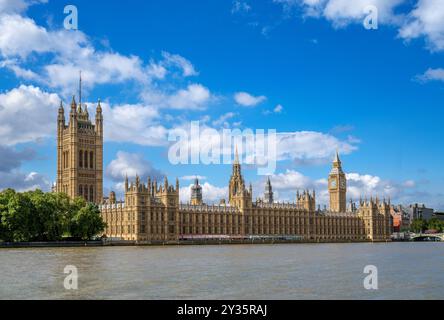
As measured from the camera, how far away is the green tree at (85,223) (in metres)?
101

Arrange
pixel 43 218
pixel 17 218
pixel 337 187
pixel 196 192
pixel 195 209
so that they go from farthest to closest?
pixel 337 187
pixel 196 192
pixel 195 209
pixel 43 218
pixel 17 218

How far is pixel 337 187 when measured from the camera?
632 ft

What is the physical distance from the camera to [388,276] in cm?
4706

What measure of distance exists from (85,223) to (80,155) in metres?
58.7

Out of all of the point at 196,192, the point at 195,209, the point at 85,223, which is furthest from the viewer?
the point at 196,192

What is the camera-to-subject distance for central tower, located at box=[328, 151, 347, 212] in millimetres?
192625

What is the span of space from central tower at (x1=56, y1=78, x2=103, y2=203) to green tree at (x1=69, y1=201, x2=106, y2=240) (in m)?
50.0

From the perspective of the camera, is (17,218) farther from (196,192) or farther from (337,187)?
(337,187)

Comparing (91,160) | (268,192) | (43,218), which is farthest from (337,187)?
(43,218)
